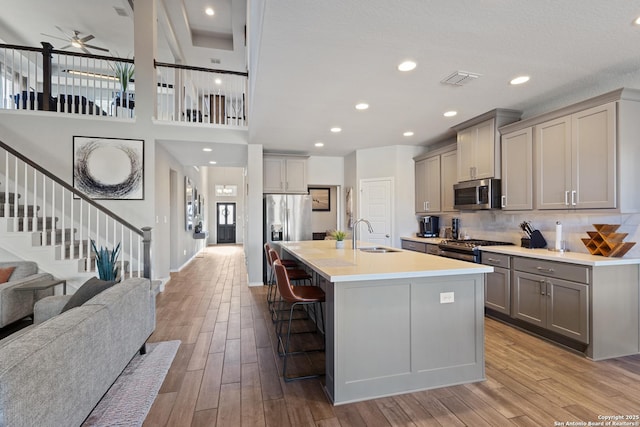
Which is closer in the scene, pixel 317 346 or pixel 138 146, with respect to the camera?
pixel 317 346

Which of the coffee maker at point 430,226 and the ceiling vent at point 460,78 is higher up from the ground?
the ceiling vent at point 460,78

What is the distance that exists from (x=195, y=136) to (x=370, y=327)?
4274mm

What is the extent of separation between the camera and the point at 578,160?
2.92 m

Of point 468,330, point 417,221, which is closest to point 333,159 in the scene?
point 417,221

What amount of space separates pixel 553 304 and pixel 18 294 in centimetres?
542

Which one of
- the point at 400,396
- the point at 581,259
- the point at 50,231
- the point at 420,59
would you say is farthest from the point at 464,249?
the point at 50,231

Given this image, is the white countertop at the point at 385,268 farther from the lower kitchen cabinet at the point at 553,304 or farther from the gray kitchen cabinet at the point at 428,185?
the gray kitchen cabinet at the point at 428,185

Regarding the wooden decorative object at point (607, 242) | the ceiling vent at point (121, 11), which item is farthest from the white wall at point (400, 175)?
the ceiling vent at point (121, 11)

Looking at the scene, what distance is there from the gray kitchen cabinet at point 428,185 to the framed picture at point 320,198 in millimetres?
2620

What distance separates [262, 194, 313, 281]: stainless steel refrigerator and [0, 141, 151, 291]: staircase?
2.08m

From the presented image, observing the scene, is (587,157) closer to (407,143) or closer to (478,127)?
(478,127)

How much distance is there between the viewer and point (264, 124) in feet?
13.6

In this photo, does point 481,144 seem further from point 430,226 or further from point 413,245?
point 413,245

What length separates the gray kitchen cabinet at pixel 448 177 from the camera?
15.2ft
